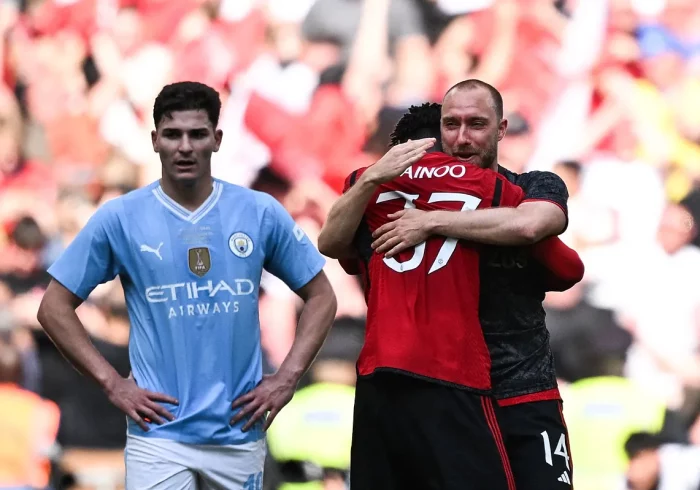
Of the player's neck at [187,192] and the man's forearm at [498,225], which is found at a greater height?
the player's neck at [187,192]

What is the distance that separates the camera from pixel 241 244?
3.30 meters

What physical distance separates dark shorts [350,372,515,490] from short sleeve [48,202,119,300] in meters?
0.88

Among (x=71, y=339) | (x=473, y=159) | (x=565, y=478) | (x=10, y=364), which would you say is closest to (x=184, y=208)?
(x=71, y=339)

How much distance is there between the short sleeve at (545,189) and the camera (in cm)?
308

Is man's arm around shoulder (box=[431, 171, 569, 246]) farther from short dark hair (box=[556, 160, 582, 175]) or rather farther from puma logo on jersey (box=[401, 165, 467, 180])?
short dark hair (box=[556, 160, 582, 175])

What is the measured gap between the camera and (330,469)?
539 centimetres

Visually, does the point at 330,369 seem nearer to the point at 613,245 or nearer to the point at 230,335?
the point at 613,245

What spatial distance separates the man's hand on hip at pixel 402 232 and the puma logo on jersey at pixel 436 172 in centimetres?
11

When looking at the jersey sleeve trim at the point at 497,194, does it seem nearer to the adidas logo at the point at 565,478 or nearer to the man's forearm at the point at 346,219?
the man's forearm at the point at 346,219

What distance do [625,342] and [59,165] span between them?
2980mm

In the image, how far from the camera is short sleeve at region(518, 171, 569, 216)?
3076mm

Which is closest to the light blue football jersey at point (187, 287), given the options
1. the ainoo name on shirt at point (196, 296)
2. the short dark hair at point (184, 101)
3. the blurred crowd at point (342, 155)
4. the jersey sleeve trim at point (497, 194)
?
the ainoo name on shirt at point (196, 296)

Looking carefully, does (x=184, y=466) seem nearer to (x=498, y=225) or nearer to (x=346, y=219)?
(x=346, y=219)

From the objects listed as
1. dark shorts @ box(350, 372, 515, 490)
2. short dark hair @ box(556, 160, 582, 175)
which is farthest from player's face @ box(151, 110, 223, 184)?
short dark hair @ box(556, 160, 582, 175)
